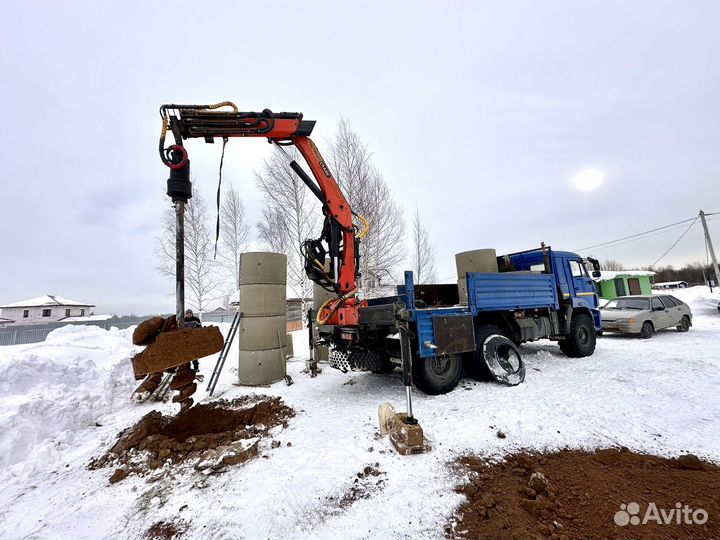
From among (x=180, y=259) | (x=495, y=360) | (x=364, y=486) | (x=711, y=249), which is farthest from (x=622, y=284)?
(x=180, y=259)

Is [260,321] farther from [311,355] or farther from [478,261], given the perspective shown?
[478,261]

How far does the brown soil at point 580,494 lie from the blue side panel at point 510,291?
116 inches

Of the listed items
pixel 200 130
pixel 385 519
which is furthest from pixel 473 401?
pixel 200 130

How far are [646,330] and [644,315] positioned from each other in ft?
1.64

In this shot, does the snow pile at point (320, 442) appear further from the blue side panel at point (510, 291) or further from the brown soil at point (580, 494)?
the blue side panel at point (510, 291)

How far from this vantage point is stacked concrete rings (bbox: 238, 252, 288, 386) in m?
6.40

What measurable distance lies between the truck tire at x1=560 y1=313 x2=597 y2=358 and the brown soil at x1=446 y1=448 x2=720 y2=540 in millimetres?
5446

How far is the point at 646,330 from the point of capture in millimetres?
10398

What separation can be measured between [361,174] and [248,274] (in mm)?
10662

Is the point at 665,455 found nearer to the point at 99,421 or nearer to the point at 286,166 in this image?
the point at 99,421

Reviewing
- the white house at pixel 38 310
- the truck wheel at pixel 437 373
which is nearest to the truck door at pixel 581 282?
the truck wheel at pixel 437 373

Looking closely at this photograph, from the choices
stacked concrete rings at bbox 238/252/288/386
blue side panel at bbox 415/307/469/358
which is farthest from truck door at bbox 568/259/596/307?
stacked concrete rings at bbox 238/252/288/386

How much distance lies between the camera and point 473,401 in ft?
15.4

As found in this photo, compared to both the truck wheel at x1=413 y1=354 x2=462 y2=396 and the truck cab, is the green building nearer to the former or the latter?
the truck cab
